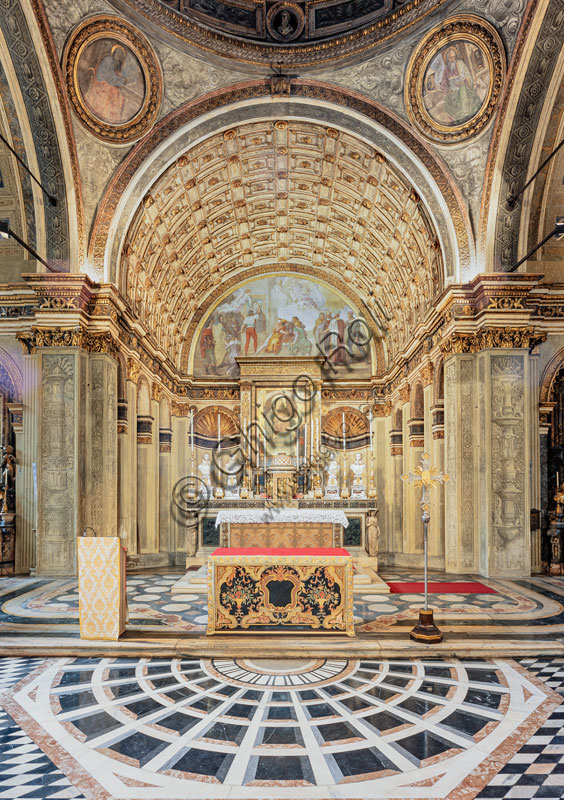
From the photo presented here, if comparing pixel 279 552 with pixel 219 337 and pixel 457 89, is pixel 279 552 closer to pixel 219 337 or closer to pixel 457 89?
pixel 457 89

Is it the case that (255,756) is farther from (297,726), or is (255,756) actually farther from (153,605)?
(153,605)

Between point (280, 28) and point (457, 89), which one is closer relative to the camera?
point (457, 89)

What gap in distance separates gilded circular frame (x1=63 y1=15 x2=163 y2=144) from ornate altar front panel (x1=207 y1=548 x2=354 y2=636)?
31.5 ft

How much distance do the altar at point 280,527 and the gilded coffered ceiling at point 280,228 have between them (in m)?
6.19

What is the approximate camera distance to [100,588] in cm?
720

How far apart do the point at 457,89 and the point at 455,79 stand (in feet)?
0.64

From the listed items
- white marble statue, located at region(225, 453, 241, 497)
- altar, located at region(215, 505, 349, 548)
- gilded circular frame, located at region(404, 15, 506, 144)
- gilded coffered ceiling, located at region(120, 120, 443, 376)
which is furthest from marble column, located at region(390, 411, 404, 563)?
gilded circular frame, located at region(404, 15, 506, 144)

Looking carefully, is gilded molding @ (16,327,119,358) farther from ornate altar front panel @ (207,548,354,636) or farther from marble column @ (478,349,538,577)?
marble column @ (478,349,538,577)

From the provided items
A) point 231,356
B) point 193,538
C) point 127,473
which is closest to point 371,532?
point 193,538

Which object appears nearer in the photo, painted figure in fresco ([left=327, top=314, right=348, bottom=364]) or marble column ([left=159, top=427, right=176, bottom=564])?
marble column ([left=159, top=427, right=176, bottom=564])

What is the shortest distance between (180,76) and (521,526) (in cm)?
1166

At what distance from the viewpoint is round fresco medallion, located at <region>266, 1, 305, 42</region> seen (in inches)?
467

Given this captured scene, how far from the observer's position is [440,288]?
13852 millimetres

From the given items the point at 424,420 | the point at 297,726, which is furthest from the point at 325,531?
the point at 297,726
